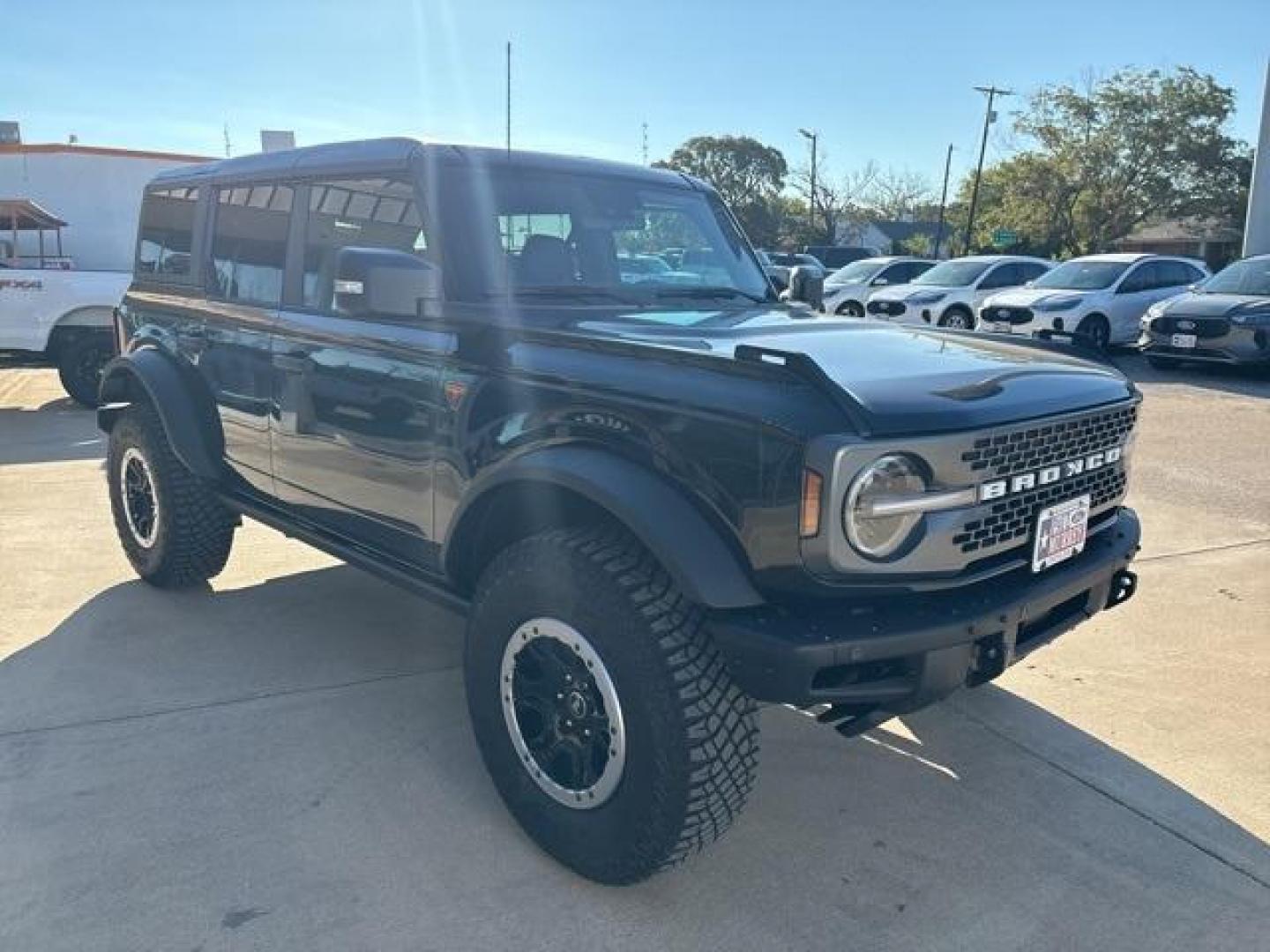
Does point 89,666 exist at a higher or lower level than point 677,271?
lower

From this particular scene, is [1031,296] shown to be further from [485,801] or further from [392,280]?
→ [485,801]

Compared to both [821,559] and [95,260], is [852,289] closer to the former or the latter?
[95,260]

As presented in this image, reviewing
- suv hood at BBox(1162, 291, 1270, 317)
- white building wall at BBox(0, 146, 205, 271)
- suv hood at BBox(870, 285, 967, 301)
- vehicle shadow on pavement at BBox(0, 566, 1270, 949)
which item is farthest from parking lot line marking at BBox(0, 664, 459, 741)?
white building wall at BBox(0, 146, 205, 271)

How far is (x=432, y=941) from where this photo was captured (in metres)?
2.46

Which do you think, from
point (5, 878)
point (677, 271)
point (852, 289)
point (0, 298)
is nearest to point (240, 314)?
point (677, 271)

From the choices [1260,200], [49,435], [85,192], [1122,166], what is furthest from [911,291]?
[1122,166]

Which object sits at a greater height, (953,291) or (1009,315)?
(953,291)

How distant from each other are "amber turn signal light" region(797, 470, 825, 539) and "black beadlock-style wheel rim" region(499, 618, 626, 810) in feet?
2.08

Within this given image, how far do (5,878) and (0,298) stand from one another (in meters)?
9.07

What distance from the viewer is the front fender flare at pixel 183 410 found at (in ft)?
14.3

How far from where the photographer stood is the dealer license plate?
2.67 m

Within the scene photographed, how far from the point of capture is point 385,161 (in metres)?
3.46

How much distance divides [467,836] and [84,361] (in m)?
9.23

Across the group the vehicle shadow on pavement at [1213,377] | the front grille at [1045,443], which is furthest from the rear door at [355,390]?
the vehicle shadow on pavement at [1213,377]
